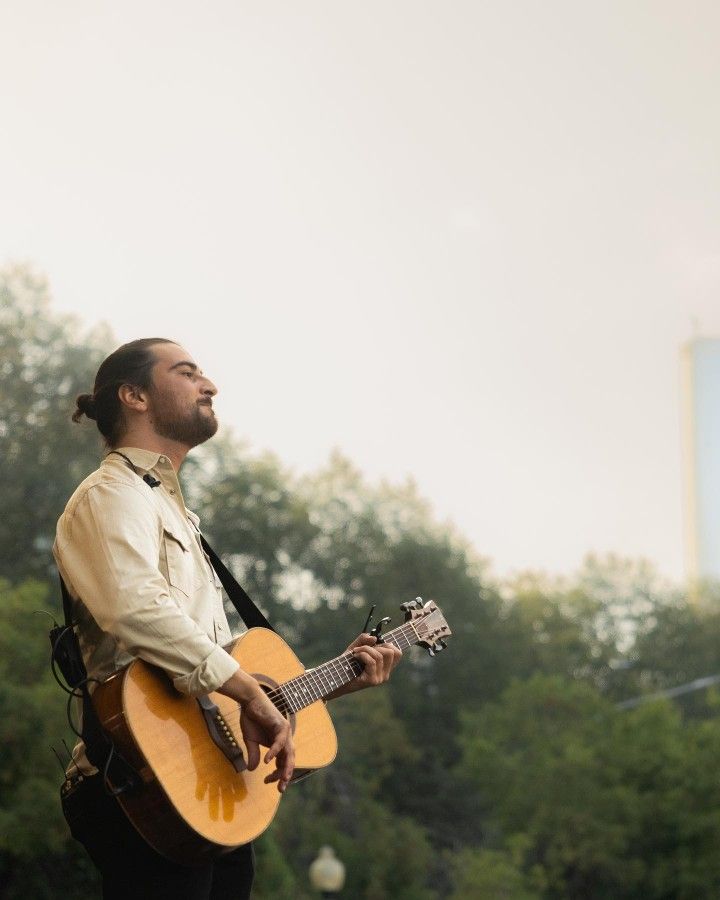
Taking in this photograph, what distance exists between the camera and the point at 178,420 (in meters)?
3.49

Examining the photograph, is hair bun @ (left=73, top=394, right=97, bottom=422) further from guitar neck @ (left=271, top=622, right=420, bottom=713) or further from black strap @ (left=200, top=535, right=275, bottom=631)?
guitar neck @ (left=271, top=622, right=420, bottom=713)

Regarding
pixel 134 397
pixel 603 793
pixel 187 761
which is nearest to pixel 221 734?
pixel 187 761

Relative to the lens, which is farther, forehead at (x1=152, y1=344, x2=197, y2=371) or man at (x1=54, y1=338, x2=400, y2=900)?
forehead at (x1=152, y1=344, x2=197, y2=371)

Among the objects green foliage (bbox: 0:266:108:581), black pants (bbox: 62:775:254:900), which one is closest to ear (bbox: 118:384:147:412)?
black pants (bbox: 62:775:254:900)

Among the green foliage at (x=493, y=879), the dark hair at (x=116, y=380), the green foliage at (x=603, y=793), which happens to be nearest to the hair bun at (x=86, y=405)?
the dark hair at (x=116, y=380)

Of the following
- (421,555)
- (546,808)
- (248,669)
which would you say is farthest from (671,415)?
(248,669)

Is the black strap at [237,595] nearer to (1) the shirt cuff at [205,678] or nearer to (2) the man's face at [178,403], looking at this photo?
(2) the man's face at [178,403]

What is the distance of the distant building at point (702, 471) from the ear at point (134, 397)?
5598 centimetres

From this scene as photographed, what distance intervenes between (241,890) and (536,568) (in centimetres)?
3850

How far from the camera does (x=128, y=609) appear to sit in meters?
3.03

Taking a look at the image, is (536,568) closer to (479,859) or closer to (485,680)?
(485,680)

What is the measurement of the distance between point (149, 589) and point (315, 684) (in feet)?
2.23

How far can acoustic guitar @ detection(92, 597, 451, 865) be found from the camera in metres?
3.01

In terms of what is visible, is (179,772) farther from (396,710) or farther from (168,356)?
(396,710)
